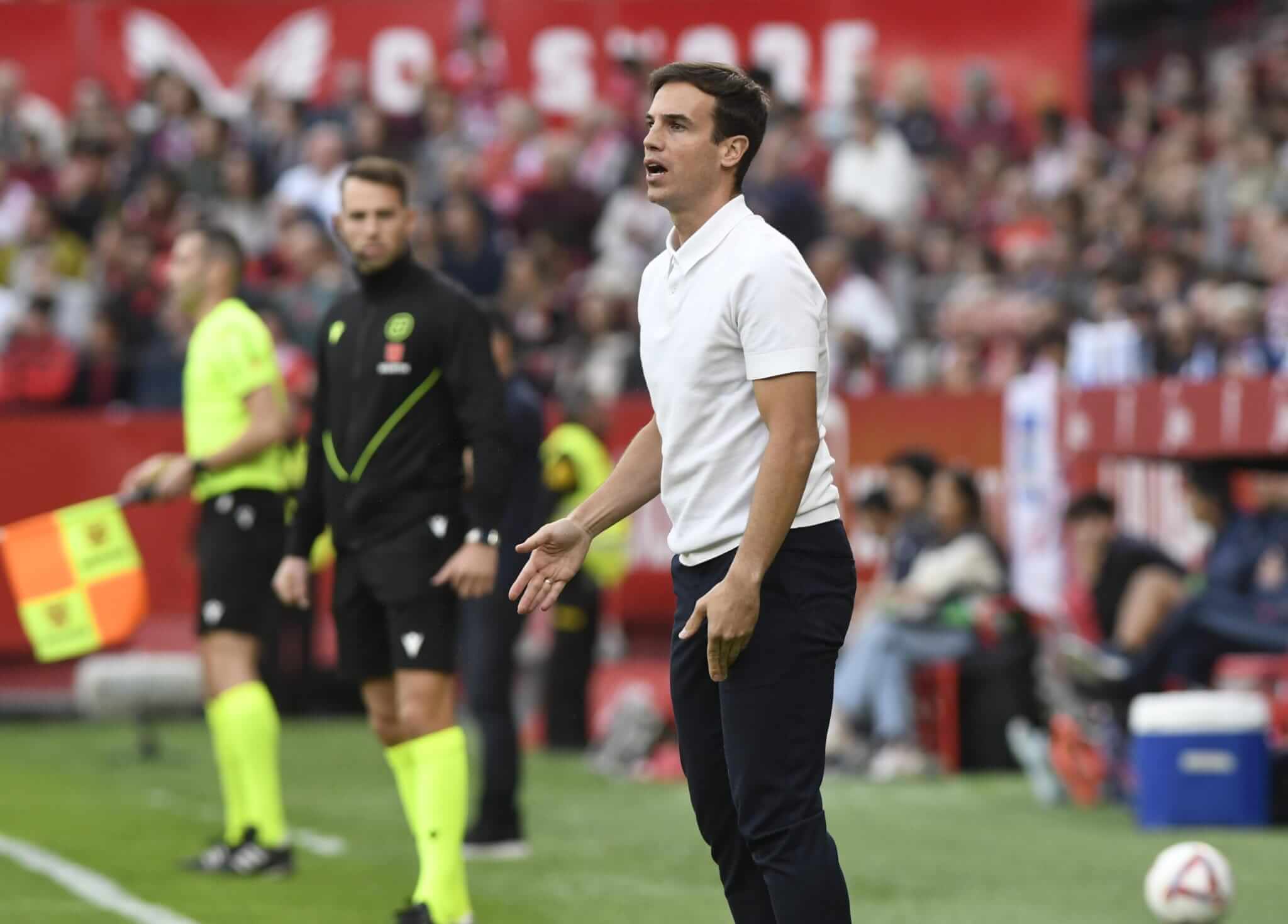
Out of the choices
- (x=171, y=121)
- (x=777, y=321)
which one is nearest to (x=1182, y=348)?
(x=171, y=121)

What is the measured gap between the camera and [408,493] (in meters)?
6.75

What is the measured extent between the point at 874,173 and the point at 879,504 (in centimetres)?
573

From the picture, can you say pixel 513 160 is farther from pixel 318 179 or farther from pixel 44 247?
pixel 44 247

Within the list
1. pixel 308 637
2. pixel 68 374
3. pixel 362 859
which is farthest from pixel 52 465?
pixel 362 859

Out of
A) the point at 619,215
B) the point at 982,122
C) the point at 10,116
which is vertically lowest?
the point at 619,215

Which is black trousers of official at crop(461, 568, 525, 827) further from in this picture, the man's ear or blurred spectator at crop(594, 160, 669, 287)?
blurred spectator at crop(594, 160, 669, 287)

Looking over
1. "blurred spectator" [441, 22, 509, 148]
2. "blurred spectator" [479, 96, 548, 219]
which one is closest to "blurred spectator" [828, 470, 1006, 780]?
"blurred spectator" [479, 96, 548, 219]

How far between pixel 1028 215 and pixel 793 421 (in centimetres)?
1350

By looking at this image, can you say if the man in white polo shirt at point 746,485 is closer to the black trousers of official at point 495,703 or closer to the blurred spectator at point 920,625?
the black trousers of official at point 495,703

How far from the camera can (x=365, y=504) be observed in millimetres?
6754

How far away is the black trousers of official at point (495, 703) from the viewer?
28.8 feet

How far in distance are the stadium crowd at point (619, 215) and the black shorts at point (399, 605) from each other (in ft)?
25.1

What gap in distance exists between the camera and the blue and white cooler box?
9.48 meters

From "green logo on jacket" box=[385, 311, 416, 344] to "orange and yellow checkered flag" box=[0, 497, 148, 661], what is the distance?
229cm
